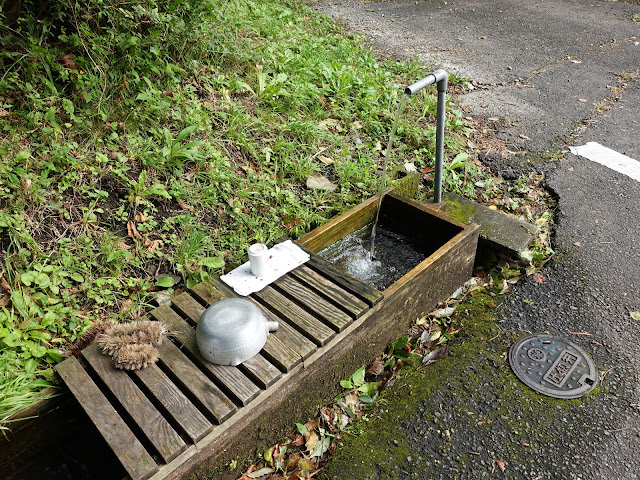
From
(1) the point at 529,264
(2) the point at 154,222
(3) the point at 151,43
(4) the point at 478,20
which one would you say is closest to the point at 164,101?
(3) the point at 151,43

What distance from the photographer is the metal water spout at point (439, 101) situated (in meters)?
3.03

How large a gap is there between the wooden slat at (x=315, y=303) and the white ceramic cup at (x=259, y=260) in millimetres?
103

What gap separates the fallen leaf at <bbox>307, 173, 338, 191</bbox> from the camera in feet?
13.2

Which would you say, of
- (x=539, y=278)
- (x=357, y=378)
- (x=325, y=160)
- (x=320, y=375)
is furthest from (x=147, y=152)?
(x=539, y=278)

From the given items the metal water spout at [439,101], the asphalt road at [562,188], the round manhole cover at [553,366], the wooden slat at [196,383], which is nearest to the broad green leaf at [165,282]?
the wooden slat at [196,383]

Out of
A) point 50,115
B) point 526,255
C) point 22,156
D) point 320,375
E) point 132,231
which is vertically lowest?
point 526,255

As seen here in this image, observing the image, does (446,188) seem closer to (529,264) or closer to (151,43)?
(529,264)

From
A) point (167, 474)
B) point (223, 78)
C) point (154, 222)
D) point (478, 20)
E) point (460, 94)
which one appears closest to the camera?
point (167, 474)

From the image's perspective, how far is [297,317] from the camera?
266 centimetres

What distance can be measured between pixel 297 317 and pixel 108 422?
104 cm

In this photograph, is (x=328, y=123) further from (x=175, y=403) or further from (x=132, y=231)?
(x=175, y=403)

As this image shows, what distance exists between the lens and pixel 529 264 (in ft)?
12.2

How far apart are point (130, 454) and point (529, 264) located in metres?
3.05

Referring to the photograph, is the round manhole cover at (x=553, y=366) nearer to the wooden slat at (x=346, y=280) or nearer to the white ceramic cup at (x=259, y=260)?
the wooden slat at (x=346, y=280)
